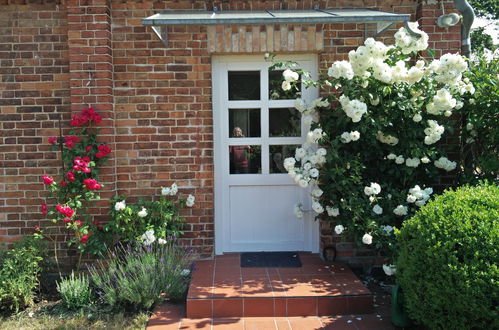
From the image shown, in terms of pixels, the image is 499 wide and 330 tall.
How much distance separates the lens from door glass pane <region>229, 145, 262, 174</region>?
5141 mm

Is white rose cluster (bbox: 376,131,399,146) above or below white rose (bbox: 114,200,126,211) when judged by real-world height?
above

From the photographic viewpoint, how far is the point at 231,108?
16.6ft

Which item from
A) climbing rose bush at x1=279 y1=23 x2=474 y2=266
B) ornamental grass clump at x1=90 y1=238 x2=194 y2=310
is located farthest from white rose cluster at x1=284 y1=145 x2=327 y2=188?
ornamental grass clump at x1=90 y1=238 x2=194 y2=310

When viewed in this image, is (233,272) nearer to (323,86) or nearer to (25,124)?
(323,86)

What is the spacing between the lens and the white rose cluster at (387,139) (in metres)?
4.40

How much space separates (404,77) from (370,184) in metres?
1.06

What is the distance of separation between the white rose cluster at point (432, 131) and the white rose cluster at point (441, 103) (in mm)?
106

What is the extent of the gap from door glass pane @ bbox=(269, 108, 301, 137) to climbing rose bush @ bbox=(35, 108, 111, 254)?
180 cm

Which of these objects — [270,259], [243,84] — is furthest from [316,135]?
[270,259]

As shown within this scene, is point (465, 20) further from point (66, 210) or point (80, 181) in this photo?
point (66, 210)

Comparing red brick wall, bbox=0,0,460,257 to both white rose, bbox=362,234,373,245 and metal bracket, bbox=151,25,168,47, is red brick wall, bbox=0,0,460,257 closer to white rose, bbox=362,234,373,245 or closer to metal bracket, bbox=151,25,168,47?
metal bracket, bbox=151,25,168,47

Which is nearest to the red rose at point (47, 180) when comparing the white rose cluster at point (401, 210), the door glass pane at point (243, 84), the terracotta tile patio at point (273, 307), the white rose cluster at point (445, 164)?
the terracotta tile patio at point (273, 307)

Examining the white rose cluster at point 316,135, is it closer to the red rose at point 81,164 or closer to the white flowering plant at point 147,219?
the white flowering plant at point 147,219

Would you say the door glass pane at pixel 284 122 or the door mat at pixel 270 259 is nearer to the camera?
the door mat at pixel 270 259
